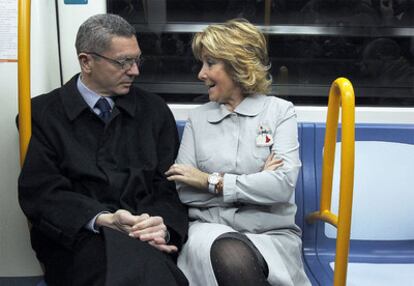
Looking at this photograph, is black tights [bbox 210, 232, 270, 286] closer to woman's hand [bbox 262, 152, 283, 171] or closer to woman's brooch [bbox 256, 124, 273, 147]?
woman's hand [bbox 262, 152, 283, 171]

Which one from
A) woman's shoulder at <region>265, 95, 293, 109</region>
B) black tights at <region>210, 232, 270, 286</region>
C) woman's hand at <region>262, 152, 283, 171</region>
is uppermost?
A: woman's shoulder at <region>265, 95, 293, 109</region>

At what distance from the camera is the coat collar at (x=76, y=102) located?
90.5 inches

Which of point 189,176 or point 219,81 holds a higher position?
point 219,81

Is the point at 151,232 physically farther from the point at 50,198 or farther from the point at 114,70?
the point at 114,70

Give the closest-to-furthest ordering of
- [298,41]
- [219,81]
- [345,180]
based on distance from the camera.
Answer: [345,180] → [219,81] → [298,41]

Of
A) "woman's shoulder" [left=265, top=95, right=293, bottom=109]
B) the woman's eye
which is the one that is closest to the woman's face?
the woman's eye

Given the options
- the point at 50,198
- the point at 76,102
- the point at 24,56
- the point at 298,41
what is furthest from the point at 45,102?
the point at 298,41

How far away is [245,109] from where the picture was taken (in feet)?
7.93

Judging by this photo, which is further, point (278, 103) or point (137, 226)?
point (278, 103)

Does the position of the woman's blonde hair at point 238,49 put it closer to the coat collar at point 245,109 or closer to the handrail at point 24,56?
the coat collar at point 245,109

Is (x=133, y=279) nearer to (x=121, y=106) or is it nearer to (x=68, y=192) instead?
(x=68, y=192)

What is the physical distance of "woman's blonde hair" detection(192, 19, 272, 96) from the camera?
93.5 inches

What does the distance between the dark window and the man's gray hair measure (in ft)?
2.03

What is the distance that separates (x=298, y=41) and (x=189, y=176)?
3.55ft
